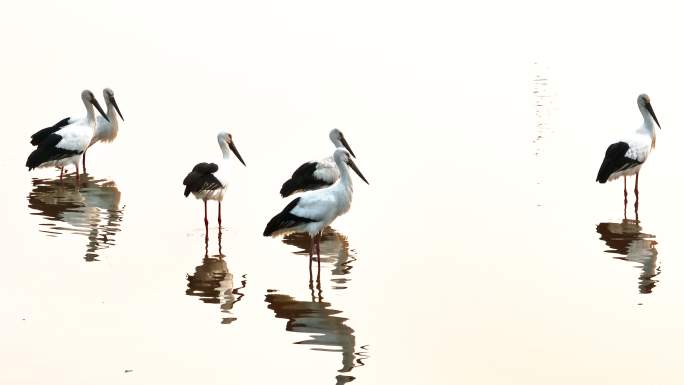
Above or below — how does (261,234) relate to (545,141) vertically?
below

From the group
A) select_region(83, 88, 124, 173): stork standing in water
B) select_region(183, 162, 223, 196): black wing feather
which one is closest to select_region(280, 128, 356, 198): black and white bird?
select_region(183, 162, 223, 196): black wing feather

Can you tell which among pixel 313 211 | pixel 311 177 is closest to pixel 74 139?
pixel 311 177

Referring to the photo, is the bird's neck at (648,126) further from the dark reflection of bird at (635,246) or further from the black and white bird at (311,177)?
the black and white bird at (311,177)

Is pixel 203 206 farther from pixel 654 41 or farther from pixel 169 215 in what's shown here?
pixel 654 41

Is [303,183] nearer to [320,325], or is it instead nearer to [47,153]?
[47,153]

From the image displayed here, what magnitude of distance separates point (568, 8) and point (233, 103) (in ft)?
69.2

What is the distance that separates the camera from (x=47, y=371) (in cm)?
1115

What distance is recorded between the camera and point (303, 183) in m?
18.0

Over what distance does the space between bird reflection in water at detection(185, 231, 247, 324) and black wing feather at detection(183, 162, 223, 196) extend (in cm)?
120

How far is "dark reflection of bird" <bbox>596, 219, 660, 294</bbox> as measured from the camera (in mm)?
14695

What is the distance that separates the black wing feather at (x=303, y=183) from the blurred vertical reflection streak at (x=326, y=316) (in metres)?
1.79

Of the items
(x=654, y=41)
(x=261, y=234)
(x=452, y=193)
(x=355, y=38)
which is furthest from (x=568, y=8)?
(x=261, y=234)

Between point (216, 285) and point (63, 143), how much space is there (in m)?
6.82

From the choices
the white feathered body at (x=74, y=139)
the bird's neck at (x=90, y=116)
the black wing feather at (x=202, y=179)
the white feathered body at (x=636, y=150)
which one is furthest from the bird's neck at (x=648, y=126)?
the bird's neck at (x=90, y=116)
